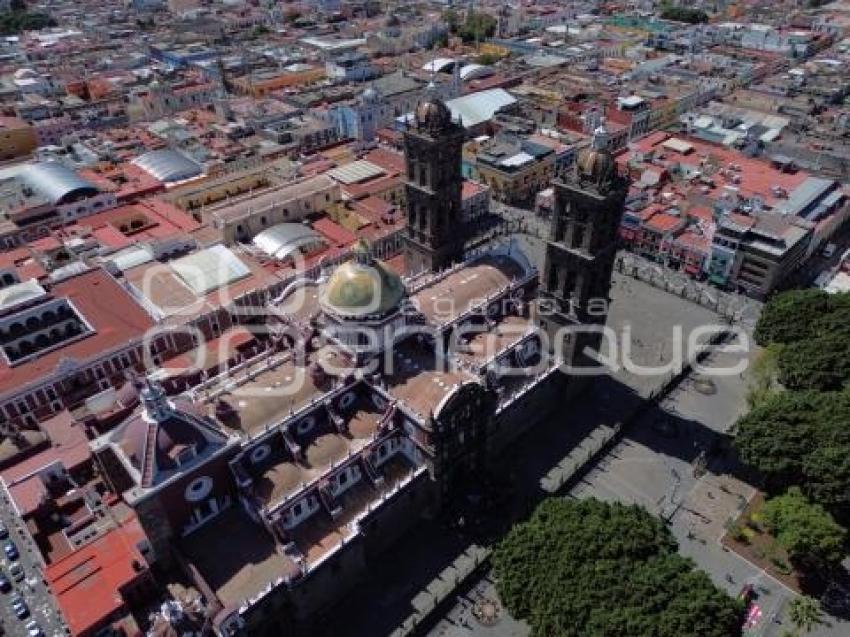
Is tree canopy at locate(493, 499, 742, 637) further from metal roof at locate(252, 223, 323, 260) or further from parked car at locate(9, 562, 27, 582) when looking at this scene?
metal roof at locate(252, 223, 323, 260)

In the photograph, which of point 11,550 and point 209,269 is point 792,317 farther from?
point 11,550

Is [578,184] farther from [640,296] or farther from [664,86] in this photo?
[664,86]

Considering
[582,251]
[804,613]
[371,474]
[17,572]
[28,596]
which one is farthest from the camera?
[582,251]

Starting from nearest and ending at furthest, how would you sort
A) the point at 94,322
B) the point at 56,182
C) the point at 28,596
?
the point at 28,596, the point at 94,322, the point at 56,182

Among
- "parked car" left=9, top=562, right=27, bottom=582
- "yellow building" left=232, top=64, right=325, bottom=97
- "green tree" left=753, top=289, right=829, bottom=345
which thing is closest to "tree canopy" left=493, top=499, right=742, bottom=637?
"green tree" left=753, top=289, right=829, bottom=345

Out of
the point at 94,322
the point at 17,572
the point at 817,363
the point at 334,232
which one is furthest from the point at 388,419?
the point at 817,363
